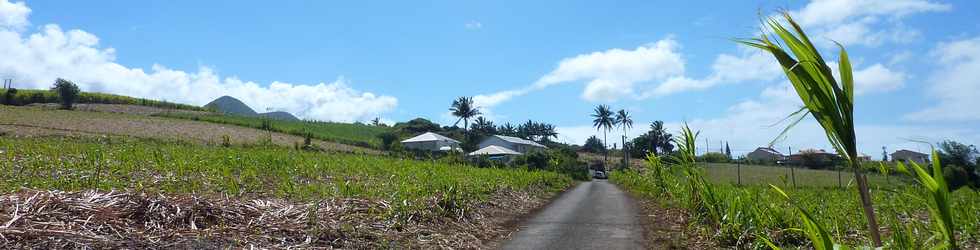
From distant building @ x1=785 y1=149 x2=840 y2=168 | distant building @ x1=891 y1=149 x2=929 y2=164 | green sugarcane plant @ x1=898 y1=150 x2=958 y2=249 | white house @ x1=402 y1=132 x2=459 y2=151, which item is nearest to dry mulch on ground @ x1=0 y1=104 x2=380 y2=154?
white house @ x1=402 y1=132 x2=459 y2=151

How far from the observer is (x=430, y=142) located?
65.0m

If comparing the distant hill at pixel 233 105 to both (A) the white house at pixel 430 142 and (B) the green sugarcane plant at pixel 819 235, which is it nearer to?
(A) the white house at pixel 430 142

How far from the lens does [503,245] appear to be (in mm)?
7684

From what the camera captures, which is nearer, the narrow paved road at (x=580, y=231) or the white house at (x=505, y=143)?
the narrow paved road at (x=580, y=231)

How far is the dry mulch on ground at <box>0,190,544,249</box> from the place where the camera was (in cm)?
478

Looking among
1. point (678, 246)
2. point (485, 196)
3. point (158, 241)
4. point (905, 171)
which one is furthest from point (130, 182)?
point (905, 171)

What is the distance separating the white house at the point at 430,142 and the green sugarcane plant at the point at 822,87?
58010mm

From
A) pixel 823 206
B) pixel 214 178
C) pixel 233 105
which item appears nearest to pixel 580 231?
pixel 823 206

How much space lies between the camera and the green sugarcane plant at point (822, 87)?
1.58 metres

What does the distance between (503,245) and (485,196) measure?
15.9 ft

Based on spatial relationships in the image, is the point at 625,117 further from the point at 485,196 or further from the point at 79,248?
the point at 79,248

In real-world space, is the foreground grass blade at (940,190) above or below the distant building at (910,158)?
below

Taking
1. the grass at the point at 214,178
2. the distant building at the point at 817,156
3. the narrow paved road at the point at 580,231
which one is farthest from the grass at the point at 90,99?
the distant building at the point at 817,156

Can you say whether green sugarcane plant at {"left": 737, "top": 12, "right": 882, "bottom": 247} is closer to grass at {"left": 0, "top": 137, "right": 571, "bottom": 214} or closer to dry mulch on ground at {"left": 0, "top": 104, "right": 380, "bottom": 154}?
grass at {"left": 0, "top": 137, "right": 571, "bottom": 214}
